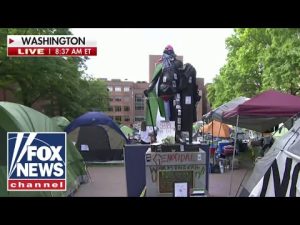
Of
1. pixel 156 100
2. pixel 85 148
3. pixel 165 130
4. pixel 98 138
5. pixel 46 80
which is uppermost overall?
pixel 46 80

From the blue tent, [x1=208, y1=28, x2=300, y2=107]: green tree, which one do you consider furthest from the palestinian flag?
[x1=208, y1=28, x2=300, y2=107]: green tree

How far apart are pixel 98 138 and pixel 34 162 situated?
1139cm

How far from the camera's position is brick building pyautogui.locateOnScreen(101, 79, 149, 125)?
87.6m

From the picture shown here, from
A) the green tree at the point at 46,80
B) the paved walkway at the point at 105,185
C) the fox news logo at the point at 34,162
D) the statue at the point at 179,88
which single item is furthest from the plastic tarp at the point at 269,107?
the green tree at the point at 46,80

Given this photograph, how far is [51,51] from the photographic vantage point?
641 cm

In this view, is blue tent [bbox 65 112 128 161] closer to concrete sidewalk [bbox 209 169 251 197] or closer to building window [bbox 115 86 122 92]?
concrete sidewalk [bbox 209 169 251 197]

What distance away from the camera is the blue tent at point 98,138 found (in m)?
17.2

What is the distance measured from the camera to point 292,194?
5.91m

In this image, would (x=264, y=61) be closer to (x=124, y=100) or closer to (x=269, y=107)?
(x=269, y=107)

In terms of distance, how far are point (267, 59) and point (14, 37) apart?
13990mm

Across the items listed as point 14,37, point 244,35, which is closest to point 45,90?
point 244,35

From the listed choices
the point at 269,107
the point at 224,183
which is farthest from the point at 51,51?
the point at 224,183

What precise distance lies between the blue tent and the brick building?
222 feet

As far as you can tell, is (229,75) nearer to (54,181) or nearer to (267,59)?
(267,59)
